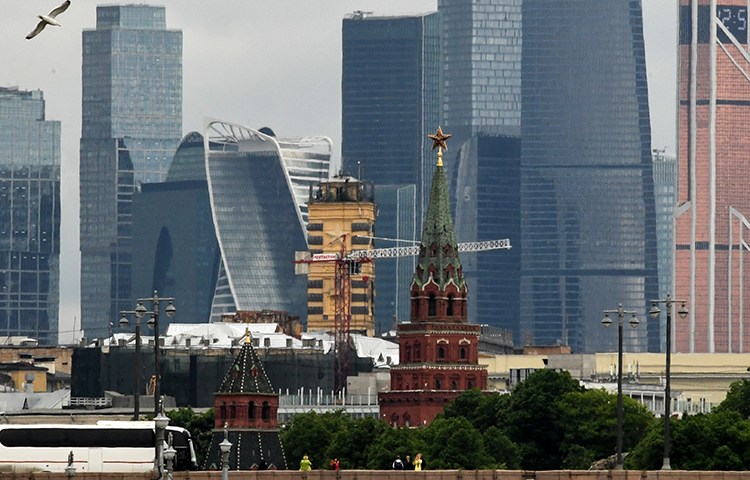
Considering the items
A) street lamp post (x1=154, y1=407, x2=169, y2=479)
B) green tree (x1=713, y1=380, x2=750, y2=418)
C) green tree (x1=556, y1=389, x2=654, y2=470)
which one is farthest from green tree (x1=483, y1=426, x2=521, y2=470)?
Answer: street lamp post (x1=154, y1=407, x2=169, y2=479)

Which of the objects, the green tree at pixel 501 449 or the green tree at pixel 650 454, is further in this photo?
the green tree at pixel 501 449

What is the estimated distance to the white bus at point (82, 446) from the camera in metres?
132

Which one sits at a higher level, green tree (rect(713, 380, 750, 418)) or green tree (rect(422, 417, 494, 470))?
green tree (rect(713, 380, 750, 418))

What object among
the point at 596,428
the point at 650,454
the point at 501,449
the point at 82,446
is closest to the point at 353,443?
the point at 501,449

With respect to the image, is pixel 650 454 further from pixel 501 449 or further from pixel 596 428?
pixel 596 428

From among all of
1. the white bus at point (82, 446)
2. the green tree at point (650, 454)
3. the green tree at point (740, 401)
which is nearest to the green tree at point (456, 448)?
the green tree at point (740, 401)

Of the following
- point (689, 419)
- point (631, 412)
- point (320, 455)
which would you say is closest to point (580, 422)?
point (631, 412)

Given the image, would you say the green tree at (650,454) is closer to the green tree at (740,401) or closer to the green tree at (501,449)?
the green tree at (501,449)

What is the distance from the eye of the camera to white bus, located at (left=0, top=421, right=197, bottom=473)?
13212 centimetres

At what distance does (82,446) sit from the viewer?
134375 millimetres

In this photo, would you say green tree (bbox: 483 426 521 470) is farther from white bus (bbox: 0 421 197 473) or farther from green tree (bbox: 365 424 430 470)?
white bus (bbox: 0 421 197 473)

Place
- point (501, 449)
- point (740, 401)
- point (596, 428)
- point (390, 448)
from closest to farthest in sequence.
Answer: point (390, 448)
point (501, 449)
point (740, 401)
point (596, 428)

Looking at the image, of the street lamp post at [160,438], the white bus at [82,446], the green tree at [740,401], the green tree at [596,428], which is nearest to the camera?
the street lamp post at [160,438]

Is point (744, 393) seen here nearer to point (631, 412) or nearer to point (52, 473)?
point (631, 412)
